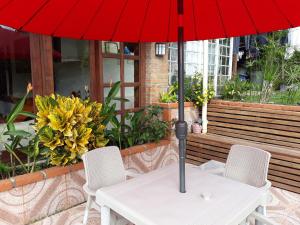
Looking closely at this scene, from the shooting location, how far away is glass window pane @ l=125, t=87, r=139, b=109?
165 inches

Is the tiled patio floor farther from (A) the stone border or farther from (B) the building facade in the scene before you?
(B) the building facade

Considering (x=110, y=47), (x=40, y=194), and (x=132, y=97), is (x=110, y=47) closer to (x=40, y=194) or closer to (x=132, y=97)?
(x=132, y=97)

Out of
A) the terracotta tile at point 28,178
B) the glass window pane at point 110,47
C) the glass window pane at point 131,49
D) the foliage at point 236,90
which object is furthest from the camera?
the foliage at point 236,90

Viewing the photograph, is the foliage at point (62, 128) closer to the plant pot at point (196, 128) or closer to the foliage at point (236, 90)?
the plant pot at point (196, 128)

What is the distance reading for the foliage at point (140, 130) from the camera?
3.60 metres

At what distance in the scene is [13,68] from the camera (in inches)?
128

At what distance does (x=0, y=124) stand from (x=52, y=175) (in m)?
1.01

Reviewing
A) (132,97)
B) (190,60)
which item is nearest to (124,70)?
(132,97)

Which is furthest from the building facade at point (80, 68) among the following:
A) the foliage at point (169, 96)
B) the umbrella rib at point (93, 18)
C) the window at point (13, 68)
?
the umbrella rib at point (93, 18)

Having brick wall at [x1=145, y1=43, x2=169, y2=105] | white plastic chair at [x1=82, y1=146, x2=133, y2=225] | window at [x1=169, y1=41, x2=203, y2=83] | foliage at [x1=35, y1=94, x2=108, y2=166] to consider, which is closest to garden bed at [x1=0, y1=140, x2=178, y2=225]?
foliage at [x1=35, y1=94, x2=108, y2=166]

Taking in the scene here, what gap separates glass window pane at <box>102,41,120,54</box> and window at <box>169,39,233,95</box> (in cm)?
124

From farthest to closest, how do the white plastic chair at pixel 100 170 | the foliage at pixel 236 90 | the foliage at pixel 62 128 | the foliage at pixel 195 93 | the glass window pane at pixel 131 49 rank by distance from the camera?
1. the foliage at pixel 236 90
2. the foliage at pixel 195 93
3. the glass window pane at pixel 131 49
4. the foliage at pixel 62 128
5. the white plastic chair at pixel 100 170

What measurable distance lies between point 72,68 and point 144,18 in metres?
2.31

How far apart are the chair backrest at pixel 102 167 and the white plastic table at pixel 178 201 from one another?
1.24 ft
